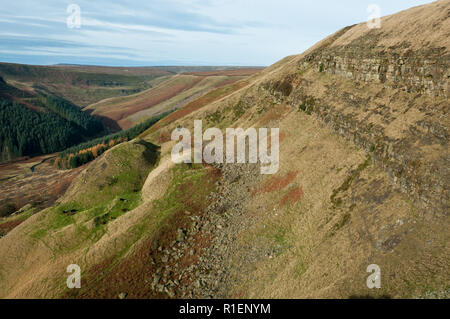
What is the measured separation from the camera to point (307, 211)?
32.3 meters

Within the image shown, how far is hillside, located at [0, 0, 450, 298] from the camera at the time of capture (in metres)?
22.6

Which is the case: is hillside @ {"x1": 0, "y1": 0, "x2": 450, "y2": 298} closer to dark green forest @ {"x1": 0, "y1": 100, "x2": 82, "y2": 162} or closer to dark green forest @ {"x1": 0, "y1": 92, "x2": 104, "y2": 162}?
dark green forest @ {"x1": 0, "y1": 92, "x2": 104, "y2": 162}

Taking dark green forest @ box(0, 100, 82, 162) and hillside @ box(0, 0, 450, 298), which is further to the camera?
dark green forest @ box(0, 100, 82, 162)

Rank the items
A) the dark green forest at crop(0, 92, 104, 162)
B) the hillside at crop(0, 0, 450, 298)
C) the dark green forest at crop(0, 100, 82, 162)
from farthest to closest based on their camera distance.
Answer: the dark green forest at crop(0, 92, 104, 162) < the dark green forest at crop(0, 100, 82, 162) < the hillside at crop(0, 0, 450, 298)

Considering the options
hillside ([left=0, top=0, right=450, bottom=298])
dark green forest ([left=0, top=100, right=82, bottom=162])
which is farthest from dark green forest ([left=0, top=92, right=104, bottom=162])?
hillside ([left=0, top=0, right=450, bottom=298])

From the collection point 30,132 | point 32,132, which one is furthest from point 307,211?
point 32,132

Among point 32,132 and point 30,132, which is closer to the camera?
point 30,132

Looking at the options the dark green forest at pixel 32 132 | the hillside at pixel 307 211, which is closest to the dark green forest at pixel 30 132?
the dark green forest at pixel 32 132

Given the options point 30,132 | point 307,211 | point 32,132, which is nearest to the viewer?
point 307,211

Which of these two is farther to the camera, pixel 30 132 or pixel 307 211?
pixel 30 132

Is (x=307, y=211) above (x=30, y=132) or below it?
above

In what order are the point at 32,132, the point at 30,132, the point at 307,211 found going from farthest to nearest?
the point at 32,132
the point at 30,132
the point at 307,211

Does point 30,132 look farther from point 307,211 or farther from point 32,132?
point 307,211

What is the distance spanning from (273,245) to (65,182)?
79131 millimetres
